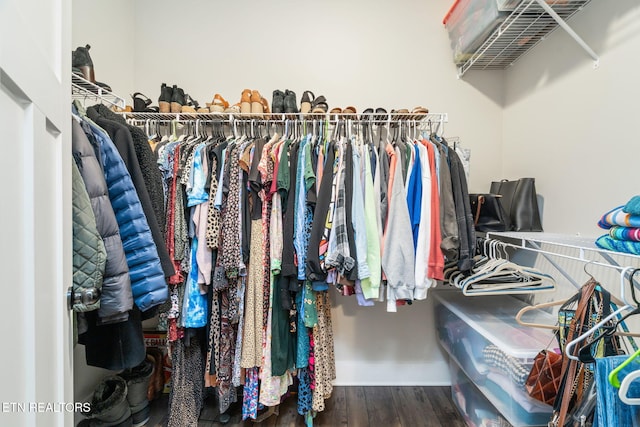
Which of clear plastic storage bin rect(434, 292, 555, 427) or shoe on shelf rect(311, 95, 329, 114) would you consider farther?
shoe on shelf rect(311, 95, 329, 114)

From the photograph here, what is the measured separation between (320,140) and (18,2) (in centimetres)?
111

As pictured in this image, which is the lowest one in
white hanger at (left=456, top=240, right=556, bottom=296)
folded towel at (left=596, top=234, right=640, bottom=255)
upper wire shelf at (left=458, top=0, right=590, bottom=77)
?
white hanger at (left=456, top=240, right=556, bottom=296)

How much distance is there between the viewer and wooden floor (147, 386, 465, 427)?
151 centimetres

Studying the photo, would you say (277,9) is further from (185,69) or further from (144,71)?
(144,71)

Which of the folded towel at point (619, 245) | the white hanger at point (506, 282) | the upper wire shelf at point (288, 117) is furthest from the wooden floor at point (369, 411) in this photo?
the upper wire shelf at point (288, 117)

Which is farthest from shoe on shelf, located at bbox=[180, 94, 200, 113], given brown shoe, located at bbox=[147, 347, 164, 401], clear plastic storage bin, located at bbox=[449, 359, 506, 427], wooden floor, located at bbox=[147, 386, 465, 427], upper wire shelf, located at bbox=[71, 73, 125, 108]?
clear plastic storage bin, located at bbox=[449, 359, 506, 427]

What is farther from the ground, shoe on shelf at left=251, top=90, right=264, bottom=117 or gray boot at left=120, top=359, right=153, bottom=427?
shoe on shelf at left=251, top=90, right=264, bottom=117

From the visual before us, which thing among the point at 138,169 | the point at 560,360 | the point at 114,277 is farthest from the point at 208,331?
the point at 560,360

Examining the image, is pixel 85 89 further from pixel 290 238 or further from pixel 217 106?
pixel 290 238

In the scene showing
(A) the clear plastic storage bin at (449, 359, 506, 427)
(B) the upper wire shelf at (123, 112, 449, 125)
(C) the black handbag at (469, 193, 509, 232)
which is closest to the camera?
(A) the clear plastic storage bin at (449, 359, 506, 427)

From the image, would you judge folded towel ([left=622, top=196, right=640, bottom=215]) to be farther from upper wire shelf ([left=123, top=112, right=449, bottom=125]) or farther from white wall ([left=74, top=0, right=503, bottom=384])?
white wall ([left=74, top=0, right=503, bottom=384])

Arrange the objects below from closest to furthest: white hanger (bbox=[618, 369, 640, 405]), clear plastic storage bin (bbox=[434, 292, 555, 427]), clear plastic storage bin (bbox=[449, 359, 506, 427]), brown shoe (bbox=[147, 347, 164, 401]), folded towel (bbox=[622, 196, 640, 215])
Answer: white hanger (bbox=[618, 369, 640, 405]), folded towel (bbox=[622, 196, 640, 215]), clear plastic storage bin (bbox=[434, 292, 555, 427]), clear plastic storage bin (bbox=[449, 359, 506, 427]), brown shoe (bbox=[147, 347, 164, 401])

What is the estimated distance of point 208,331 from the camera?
143 centimetres

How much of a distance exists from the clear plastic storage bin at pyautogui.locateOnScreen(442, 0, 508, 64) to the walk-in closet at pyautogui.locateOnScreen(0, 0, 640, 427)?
0.01m
